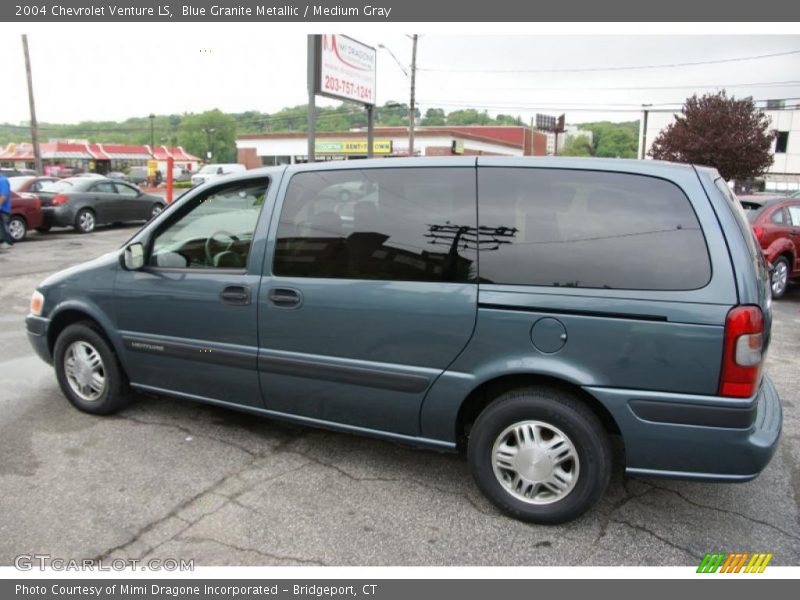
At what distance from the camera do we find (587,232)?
2873 millimetres

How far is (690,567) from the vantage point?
2717 mm

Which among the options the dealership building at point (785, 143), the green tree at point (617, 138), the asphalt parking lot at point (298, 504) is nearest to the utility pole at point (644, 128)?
the dealership building at point (785, 143)

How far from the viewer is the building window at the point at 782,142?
51.6m

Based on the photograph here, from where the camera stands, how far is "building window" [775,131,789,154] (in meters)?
51.6

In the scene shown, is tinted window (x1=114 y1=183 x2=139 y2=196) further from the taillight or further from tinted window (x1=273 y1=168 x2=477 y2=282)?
the taillight

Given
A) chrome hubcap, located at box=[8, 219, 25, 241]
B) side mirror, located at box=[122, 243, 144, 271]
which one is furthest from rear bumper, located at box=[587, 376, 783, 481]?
chrome hubcap, located at box=[8, 219, 25, 241]

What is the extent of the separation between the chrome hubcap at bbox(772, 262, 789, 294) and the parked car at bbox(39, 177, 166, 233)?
1411cm

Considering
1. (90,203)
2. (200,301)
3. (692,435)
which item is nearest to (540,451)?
(692,435)

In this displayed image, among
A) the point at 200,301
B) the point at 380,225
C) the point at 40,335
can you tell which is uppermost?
the point at 380,225

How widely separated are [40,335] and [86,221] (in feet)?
42.1

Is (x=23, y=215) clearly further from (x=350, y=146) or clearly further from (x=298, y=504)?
(x=350, y=146)

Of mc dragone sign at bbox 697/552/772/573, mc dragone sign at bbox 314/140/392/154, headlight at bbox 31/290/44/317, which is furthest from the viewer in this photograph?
mc dragone sign at bbox 314/140/392/154

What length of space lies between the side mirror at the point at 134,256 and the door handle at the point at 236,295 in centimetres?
74

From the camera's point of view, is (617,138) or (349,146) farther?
(617,138)
